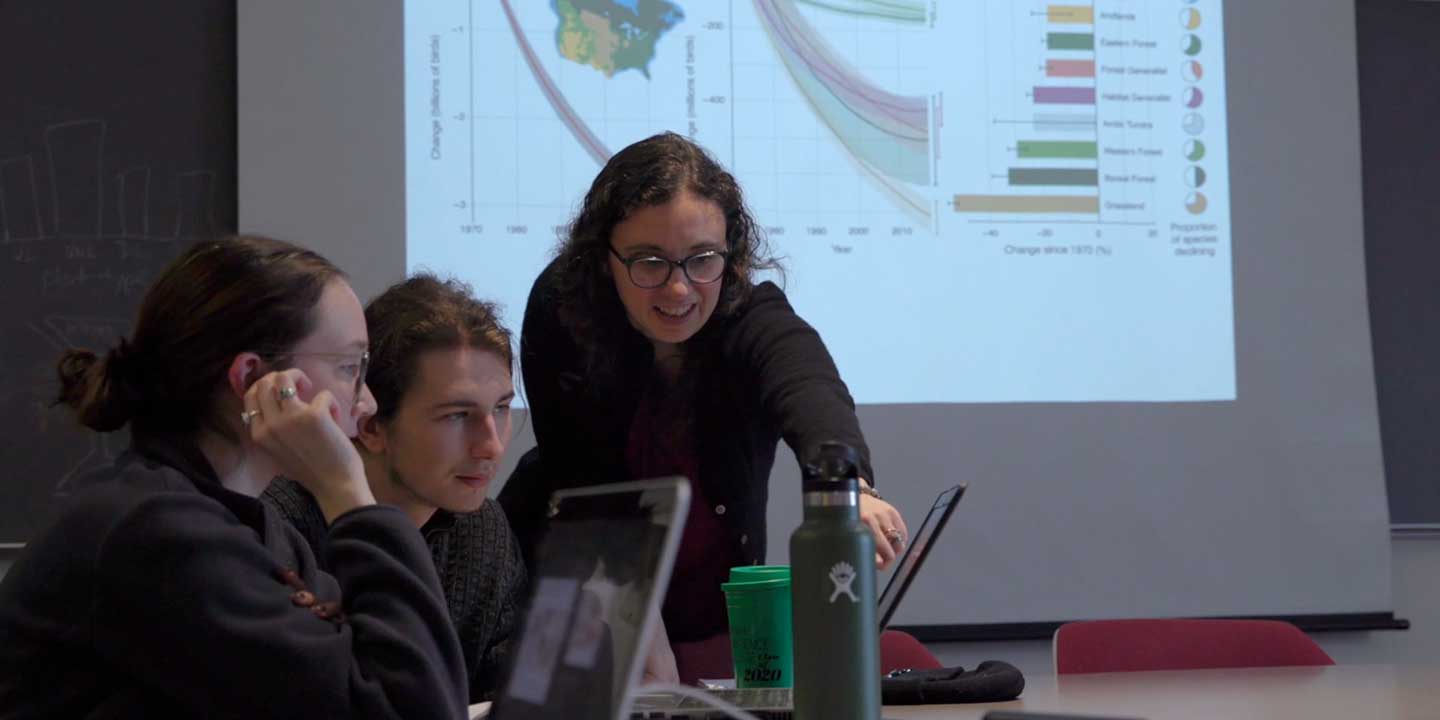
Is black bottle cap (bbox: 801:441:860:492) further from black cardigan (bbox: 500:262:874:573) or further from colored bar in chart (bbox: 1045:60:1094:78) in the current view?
colored bar in chart (bbox: 1045:60:1094:78)

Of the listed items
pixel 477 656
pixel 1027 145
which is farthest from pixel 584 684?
pixel 1027 145

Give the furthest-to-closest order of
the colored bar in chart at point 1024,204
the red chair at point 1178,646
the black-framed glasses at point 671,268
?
the colored bar in chart at point 1024,204 < the red chair at point 1178,646 < the black-framed glasses at point 671,268

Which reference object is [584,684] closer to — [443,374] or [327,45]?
[443,374]

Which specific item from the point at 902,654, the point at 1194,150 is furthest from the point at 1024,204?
the point at 902,654

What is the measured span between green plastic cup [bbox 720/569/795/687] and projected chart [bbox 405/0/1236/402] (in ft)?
6.14

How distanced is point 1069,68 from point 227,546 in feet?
9.17

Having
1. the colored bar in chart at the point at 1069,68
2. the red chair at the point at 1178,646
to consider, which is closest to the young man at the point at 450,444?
the red chair at the point at 1178,646

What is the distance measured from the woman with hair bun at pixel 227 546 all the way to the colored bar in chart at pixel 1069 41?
8.27ft

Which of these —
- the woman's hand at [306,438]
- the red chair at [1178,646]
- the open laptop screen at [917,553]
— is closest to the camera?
the woman's hand at [306,438]

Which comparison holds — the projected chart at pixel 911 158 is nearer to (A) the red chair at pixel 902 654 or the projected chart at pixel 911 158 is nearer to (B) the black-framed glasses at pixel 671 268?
(A) the red chair at pixel 902 654

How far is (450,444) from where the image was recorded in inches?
66.7

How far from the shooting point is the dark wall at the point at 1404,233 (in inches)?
143

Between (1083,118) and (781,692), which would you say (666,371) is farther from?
(1083,118)

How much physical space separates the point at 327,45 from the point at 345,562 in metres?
2.28
